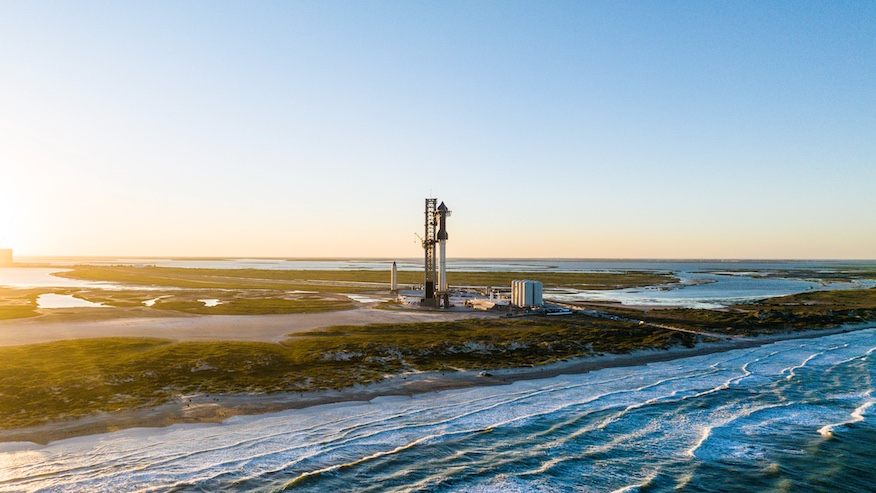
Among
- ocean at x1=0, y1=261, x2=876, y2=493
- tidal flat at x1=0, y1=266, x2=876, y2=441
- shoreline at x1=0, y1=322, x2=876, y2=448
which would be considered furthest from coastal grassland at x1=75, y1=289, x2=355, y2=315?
ocean at x1=0, y1=261, x2=876, y2=493

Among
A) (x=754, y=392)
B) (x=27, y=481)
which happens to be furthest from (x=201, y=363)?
(x=754, y=392)

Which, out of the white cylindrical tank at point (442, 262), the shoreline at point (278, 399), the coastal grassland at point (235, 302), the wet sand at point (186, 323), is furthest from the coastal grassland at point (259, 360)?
the coastal grassland at point (235, 302)

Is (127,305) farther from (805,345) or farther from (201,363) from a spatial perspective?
(805,345)

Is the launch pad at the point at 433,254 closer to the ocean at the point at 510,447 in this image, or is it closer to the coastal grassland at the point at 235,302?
the coastal grassland at the point at 235,302

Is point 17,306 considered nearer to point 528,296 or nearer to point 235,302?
point 235,302

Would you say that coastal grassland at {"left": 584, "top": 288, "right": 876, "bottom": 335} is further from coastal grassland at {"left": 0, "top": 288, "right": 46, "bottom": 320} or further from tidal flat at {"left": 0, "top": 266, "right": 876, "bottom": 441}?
coastal grassland at {"left": 0, "top": 288, "right": 46, "bottom": 320}
